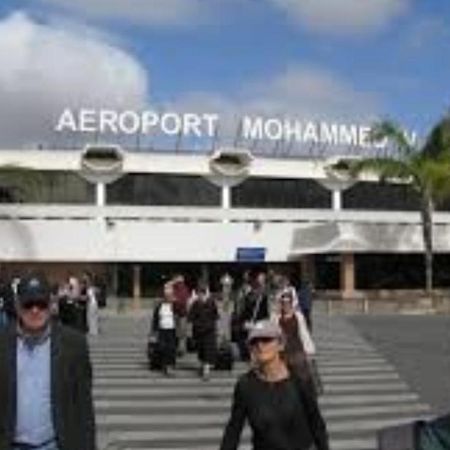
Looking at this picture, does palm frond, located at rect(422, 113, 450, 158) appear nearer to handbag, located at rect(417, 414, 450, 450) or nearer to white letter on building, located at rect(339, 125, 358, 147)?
white letter on building, located at rect(339, 125, 358, 147)

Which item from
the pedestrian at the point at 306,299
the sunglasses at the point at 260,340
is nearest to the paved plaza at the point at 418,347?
the pedestrian at the point at 306,299

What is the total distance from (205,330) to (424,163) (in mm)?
33725

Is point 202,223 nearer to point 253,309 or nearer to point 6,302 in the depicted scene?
point 6,302

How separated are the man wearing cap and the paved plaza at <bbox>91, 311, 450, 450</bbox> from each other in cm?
802

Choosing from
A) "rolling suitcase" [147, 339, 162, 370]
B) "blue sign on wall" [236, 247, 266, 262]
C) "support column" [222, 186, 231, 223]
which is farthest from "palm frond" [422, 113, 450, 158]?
"rolling suitcase" [147, 339, 162, 370]

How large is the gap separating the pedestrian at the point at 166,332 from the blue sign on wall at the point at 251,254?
43.7 m

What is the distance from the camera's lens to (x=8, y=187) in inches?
2429

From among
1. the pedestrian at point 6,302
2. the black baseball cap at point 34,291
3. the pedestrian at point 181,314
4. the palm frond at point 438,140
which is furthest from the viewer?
the palm frond at point 438,140

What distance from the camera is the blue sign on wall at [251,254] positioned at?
225 ft

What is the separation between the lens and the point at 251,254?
227 feet

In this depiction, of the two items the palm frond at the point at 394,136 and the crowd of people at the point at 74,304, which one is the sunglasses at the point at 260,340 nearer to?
the crowd of people at the point at 74,304

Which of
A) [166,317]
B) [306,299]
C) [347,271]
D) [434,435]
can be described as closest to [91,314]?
[306,299]

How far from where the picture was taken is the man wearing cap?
6.97 m

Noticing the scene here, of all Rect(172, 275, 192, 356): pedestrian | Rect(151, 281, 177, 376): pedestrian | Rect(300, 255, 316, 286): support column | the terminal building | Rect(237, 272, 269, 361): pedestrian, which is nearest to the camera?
Rect(237, 272, 269, 361): pedestrian
